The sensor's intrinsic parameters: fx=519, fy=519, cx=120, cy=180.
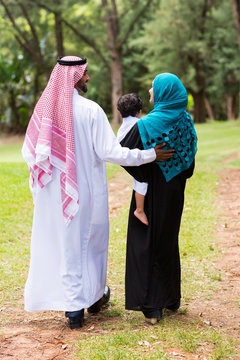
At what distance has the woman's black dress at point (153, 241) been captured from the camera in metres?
4.14

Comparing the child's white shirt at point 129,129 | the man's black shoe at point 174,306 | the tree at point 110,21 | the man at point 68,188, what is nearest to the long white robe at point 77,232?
the man at point 68,188

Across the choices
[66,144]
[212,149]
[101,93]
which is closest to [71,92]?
[66,144]

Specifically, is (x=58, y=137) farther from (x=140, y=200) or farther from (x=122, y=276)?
(x=122, y=276)

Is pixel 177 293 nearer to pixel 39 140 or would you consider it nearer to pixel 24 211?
pixel 39 140

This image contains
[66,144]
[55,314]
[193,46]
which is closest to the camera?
[66,144]

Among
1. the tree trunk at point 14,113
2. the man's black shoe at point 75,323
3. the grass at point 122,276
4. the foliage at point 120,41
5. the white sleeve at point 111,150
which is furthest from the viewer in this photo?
the tree trunk at point 14,113

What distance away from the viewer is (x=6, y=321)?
178 inches

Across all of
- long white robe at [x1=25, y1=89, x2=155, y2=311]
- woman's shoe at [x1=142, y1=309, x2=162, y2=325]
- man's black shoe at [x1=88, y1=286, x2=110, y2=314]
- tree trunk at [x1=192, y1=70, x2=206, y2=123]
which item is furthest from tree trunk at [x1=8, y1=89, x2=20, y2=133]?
woman's shoe at [x1=142, y1=309, x2=162, y2=325]

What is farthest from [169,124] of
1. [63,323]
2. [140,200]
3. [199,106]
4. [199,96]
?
[199,106]

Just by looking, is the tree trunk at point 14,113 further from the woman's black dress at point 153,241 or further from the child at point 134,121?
the woman's black dress at point 153,241

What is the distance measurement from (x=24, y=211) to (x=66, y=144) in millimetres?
5405

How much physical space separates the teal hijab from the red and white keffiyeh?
0.59 m

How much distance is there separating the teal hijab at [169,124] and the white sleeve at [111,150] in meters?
0.13

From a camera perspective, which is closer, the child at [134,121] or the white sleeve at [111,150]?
the white sleeve at [111,150]
